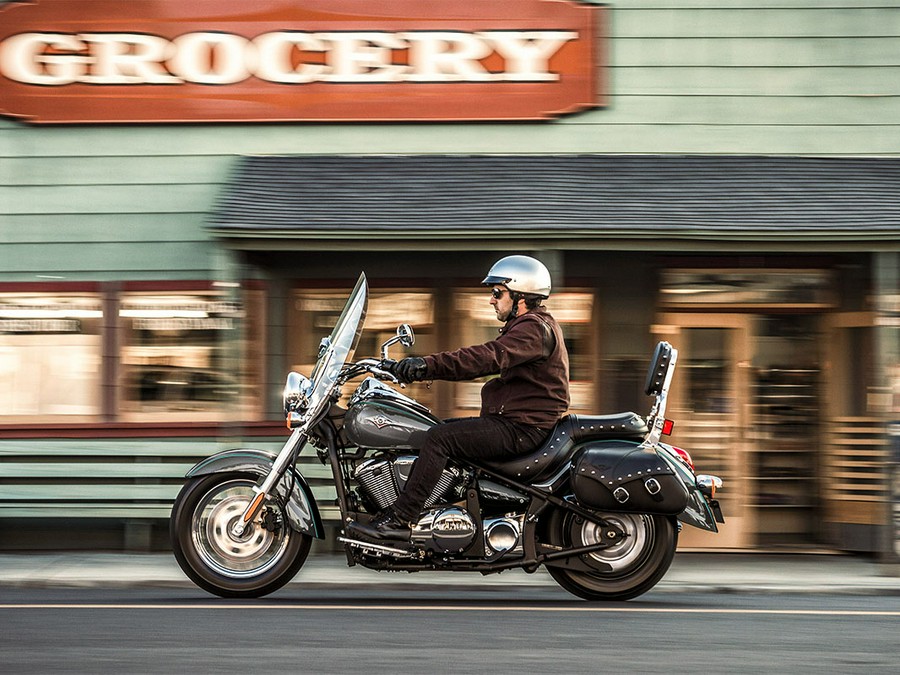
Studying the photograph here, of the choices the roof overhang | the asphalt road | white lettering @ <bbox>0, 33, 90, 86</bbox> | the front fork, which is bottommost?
the asphalt road

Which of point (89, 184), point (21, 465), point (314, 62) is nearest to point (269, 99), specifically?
point (314, 62)

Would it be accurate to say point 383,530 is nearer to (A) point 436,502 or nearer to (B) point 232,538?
(A) point 436,502

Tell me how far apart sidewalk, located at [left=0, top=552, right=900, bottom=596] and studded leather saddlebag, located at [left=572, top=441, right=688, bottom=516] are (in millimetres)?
1451

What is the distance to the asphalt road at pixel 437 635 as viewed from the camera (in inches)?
226

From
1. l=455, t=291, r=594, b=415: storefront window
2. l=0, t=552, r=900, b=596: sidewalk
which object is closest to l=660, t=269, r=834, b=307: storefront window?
l=455, t=291, r=594, b=415: storefront window

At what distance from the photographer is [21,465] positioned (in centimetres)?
1106

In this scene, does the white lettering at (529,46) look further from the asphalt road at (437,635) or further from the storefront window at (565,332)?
the asphalt road at (437,635)

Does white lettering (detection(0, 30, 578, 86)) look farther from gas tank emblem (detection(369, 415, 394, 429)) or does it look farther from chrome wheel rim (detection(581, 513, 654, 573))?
chrome wheel rim (detection(581, 513, 654, 573))

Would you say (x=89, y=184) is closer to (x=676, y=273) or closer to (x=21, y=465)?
(x=21, y=465)

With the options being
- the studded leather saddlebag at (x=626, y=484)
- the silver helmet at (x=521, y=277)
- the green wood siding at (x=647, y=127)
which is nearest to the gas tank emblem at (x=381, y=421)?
the silver helmet at (x=521, y=277)

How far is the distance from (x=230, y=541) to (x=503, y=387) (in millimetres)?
1795

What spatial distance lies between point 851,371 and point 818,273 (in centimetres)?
90

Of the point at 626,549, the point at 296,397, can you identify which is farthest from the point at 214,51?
the point at 626,549

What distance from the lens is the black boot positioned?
291 inches
